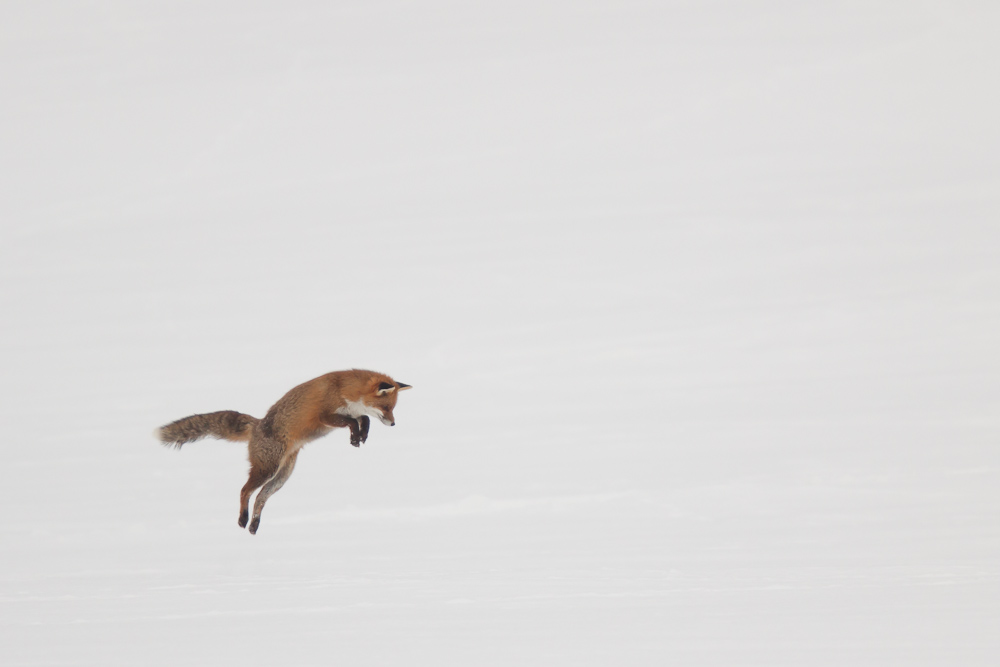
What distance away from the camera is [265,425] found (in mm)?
10562

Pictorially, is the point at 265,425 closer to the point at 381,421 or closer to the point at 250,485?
the point at 250,485

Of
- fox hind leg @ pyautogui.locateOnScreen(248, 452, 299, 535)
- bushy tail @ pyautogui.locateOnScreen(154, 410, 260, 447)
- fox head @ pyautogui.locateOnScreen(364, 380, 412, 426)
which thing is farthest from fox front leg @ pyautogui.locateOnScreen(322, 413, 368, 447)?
bushy tail @ pyautogui.locateOnScreen(154, 410, 260, 447)

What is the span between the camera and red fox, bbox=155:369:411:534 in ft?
33.2

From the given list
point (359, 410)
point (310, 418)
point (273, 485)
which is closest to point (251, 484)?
point (273, 485)

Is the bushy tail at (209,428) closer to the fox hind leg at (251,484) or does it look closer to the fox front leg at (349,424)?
the fox hind leg at (251,484)

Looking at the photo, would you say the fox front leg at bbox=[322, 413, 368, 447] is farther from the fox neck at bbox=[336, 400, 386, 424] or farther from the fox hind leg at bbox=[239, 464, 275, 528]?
the fox hind leg at bbox=[239, 464, 275, 528]


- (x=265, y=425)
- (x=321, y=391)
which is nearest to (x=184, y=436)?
(x=265, y=425)

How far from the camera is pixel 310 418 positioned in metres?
10.2

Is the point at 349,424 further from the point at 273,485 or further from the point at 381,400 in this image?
the point at 273,485

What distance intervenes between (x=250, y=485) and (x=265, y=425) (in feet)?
2.03

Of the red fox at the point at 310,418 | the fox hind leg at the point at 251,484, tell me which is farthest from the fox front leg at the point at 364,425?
the fox hind leg at the point at 251,484

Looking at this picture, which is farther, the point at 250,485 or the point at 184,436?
the point at 184,436

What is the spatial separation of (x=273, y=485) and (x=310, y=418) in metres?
0.97

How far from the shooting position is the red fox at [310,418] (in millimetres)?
10109
